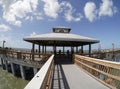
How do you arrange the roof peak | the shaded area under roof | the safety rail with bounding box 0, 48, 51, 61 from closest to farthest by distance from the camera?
the safety rail with bounding box 0, 48, 51, 61, the shaded area under roof, the roof peak

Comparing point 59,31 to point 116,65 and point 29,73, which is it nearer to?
point 29,73

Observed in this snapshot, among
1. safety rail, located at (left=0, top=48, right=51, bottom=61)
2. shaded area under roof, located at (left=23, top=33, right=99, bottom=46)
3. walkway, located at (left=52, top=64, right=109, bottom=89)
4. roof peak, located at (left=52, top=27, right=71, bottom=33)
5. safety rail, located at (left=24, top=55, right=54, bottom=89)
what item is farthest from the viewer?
roof peak, located at (left=52, top=27, right=71, bottom=33)

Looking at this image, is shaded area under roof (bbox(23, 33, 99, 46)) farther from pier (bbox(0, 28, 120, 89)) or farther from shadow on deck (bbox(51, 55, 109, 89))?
shadow on deck (bbox(51, 55, 109, 89))

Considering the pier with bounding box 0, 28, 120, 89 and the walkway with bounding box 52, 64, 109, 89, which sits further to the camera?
the walkway with bounding box 52, 64, 109, 89

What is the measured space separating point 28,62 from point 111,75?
13.1 m

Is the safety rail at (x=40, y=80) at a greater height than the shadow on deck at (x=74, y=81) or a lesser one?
greater

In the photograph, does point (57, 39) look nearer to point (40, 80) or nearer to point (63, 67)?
point (63, 67)

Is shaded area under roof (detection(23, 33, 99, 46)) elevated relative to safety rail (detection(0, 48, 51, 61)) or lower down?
elevated

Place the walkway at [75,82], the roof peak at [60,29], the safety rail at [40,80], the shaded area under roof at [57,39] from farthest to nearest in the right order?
the roof peak at [60,29], the shaded area under roof at [57,39], the walkway at [75,82], the safety rail at [40,80]

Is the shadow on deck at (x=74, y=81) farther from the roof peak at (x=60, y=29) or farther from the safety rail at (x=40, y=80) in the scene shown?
the roof peak at (x=60, y=29)

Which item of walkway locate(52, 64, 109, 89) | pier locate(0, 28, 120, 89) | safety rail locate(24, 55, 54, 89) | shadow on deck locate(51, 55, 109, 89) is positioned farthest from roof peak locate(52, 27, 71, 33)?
safety rail locate(24, 55, 54, 89)

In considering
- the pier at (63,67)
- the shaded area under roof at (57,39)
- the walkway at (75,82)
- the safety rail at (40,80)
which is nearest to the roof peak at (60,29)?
the pier at (63,67)

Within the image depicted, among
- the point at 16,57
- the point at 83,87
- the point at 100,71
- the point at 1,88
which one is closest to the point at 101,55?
the point at 16,57

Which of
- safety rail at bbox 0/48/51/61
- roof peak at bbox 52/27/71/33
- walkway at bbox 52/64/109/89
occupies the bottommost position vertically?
walkway at bbox 52/64/109/89
